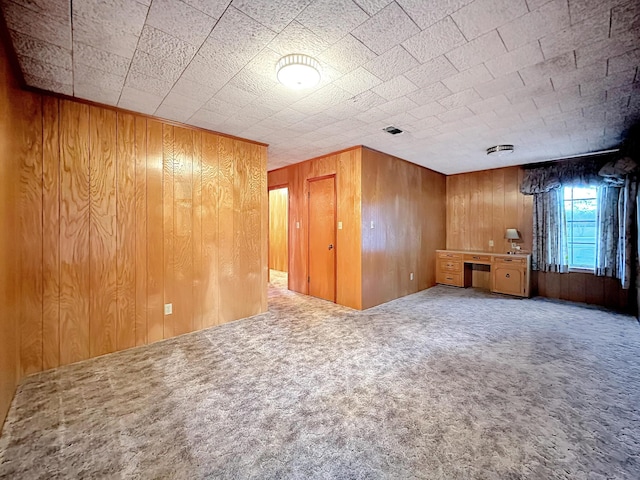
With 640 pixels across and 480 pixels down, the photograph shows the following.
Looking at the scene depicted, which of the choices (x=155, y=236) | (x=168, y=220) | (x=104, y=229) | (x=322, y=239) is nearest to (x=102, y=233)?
(x=104, y=229)

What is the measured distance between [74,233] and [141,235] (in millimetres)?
551

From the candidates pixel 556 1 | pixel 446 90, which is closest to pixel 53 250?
pixel 446 90

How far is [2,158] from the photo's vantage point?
1.85 m

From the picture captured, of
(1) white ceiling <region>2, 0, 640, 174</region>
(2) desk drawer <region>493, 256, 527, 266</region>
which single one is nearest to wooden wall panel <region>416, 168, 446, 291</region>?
(2) desk drawer <region>493, 256, 527, 266</region>

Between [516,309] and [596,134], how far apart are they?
104 inches

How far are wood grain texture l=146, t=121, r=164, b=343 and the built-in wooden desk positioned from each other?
534 cm

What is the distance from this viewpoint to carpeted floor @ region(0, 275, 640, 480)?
59.5 inches

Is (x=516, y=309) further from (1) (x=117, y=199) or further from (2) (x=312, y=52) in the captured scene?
(1) (x=117, y=199)

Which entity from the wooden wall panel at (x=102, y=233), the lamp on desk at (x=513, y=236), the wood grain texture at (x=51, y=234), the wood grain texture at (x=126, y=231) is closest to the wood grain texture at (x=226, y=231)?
the wood grain texture at (x=126, y=231)

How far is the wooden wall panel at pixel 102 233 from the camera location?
8.99 ft

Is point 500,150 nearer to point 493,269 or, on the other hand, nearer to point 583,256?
point 493,269

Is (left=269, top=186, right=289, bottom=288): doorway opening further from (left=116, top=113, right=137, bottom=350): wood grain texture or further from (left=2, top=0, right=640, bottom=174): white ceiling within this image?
(left=116, top=113, right=137, bottom=350): wood grain texture

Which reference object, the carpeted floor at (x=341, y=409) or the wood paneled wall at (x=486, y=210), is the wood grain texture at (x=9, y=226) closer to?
the carpeted floor at (x=341, y=409)

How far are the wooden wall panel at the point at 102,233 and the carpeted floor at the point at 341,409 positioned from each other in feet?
1.05
